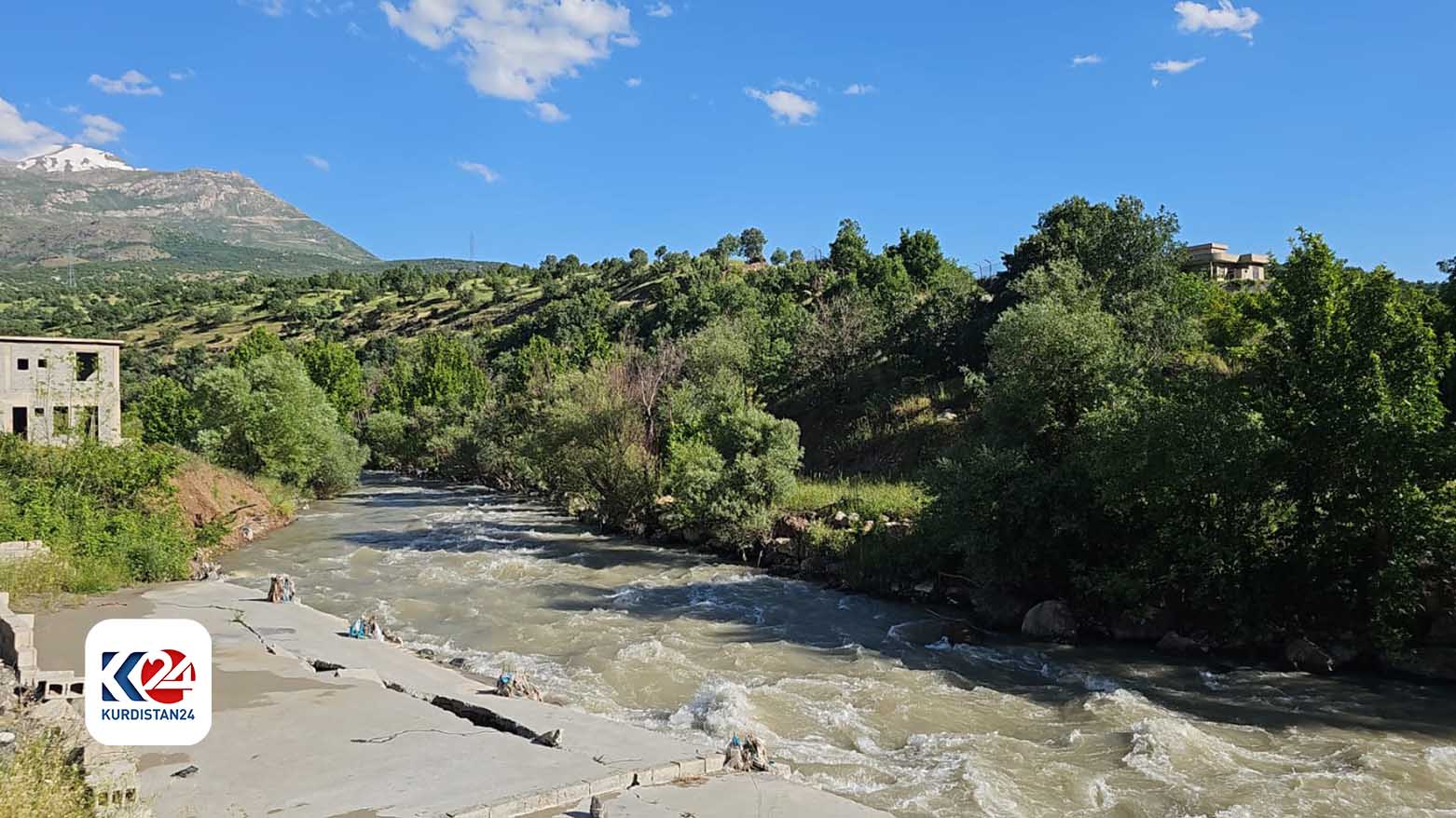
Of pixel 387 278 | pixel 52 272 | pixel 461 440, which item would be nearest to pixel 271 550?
pixel 461 440

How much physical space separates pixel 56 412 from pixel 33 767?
3575 centimetres

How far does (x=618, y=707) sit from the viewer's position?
17.3m

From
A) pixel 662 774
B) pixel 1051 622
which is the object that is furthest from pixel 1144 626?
pixel 662 774

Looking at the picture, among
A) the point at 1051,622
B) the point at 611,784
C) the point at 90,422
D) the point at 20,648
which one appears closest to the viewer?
the point at 611,784

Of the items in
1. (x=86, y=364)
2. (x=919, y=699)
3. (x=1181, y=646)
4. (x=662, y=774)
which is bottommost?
(x=919, y=699)

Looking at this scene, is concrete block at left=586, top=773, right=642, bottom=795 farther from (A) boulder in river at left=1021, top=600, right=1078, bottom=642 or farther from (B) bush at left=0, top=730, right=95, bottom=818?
(A) boulder in river at left=1021, top=600, right=1078, bottom=642

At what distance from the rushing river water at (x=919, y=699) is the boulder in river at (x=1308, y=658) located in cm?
54

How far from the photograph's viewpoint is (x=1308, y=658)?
19.6 metres

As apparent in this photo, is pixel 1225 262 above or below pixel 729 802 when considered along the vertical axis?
above

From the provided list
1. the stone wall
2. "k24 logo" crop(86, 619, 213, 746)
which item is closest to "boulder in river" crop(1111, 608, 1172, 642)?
"k24 logo" crop(86, 619, 213, 746)

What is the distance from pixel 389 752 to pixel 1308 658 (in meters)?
18.3

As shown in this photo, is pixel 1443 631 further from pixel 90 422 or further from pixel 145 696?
pixel 90 422

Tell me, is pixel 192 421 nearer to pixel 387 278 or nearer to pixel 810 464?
pixel 810 464

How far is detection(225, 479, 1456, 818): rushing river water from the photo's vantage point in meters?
13.7
